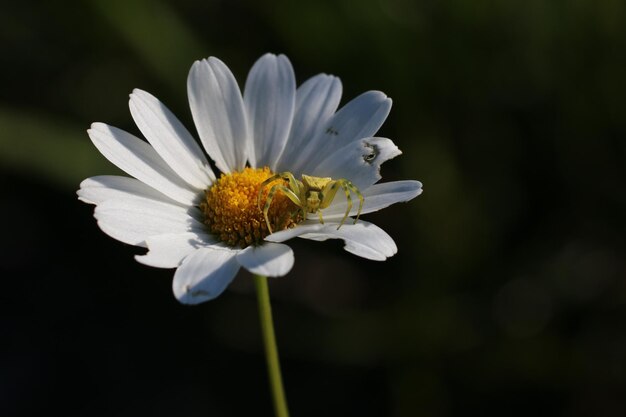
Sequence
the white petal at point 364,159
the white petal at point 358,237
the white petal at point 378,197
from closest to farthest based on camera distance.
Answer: the white petal at point 358,237, the white petal at point 378,197, the white petal at point 364,159

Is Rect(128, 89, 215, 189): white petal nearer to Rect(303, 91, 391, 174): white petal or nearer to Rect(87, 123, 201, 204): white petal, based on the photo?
Rect(87, 123, 201, 204): white petal

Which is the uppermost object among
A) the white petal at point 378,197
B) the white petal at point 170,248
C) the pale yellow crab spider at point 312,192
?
the pale yellow crab spider at point 312,192

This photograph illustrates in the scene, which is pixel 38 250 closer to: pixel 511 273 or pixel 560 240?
pixel 511 273

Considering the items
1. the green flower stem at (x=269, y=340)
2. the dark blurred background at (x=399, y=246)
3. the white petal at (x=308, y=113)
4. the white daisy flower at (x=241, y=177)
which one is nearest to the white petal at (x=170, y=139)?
the white daisy flower at (x=241, y=177)

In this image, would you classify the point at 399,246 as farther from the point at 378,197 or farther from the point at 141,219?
the point at 141,219

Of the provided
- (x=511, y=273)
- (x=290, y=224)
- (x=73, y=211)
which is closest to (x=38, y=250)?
(x=73, y=211)

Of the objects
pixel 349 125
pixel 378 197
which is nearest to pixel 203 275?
pixel 378 197

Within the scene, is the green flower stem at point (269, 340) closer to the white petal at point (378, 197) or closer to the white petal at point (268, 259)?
the white petal at point (268, 259)
